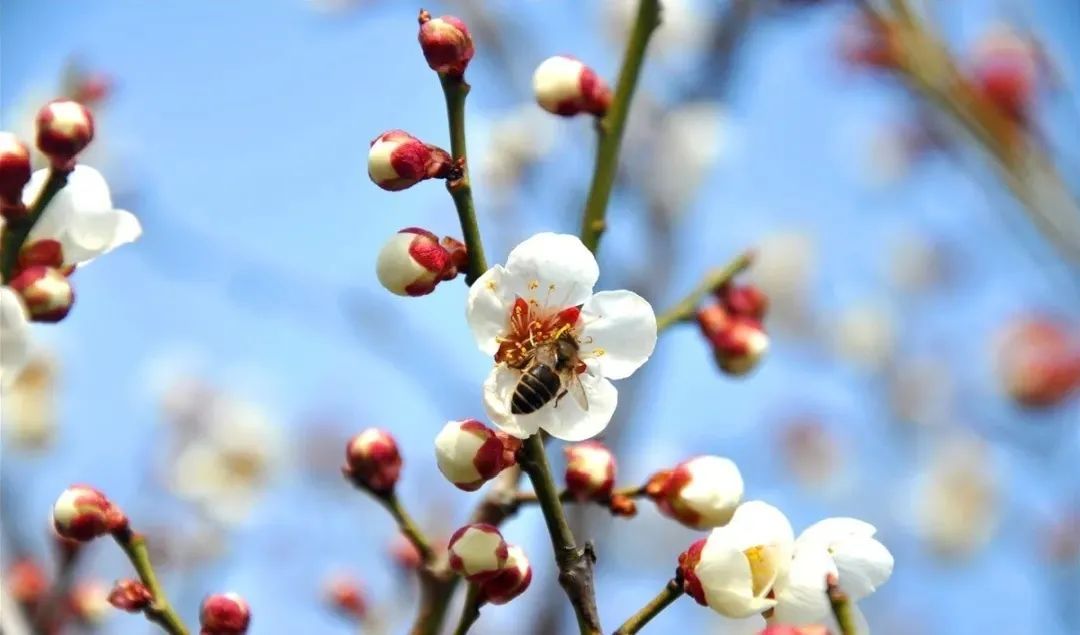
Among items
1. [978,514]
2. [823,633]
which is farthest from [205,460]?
[978,514]

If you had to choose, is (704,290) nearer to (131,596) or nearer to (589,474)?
(589,474)

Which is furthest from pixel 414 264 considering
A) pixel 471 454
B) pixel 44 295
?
pixel 44 295

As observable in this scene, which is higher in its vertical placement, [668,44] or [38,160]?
[668,44]

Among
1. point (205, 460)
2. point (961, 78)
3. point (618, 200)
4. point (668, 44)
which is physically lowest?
point (205, 460)

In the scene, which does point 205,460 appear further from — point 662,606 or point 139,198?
point 662,606

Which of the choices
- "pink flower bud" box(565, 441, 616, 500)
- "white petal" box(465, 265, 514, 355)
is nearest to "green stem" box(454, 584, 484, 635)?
"pink flower bud" box(565, 441, 616, 500)

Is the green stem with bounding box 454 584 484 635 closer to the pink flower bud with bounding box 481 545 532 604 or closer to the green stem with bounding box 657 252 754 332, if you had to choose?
the pink flower bud with bounding box 481 545 532 604
